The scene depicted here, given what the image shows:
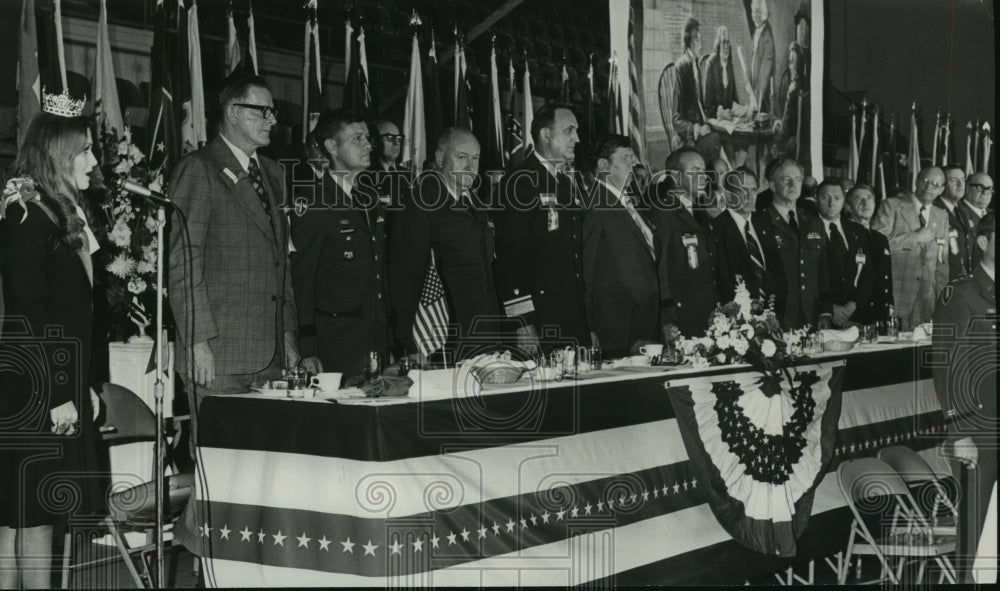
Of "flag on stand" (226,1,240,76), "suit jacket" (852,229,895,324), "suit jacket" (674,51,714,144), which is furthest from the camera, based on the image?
"suit jacket" (674,51,714,144)

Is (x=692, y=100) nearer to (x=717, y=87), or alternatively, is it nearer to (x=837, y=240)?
(x=717, y=87)

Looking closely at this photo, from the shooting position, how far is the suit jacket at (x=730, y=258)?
6160 millimetres

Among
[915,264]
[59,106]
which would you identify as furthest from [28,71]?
[915,264]

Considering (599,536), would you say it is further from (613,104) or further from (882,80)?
(882,80)

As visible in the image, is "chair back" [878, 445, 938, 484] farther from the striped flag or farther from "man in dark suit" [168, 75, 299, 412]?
the striped flag

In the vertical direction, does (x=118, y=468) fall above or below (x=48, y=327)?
below

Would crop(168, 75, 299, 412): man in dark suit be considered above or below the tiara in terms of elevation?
below

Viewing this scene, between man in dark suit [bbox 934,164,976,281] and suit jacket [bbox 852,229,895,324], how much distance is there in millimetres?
415

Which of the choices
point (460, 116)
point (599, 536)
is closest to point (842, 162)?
point (460, 116)

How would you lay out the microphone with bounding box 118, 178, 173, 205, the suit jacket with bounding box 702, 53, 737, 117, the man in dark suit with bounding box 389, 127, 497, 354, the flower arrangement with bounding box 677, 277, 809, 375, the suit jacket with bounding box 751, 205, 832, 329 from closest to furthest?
the microphone with bounding box 118, 178, 173, 205, the flower arrangement with bounding box 677, 277, 809, 375, the man in dark suit with bounding box 389, 127, 497, 354, the suit jacket with bounding box 751, 205, 832, 329, the suit jacket with bounding box 702, 53, 737, 117

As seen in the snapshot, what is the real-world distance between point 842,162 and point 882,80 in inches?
27.8

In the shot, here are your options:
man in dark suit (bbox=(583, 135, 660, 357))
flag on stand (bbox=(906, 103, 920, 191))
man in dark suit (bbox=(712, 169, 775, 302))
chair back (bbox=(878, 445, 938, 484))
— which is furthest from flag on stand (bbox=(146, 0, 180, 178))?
flag on stand (bbox=(906, 103, 920, 191))

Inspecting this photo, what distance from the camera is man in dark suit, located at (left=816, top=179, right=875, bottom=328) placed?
6.87 meters

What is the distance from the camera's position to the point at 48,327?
3.65 metres
